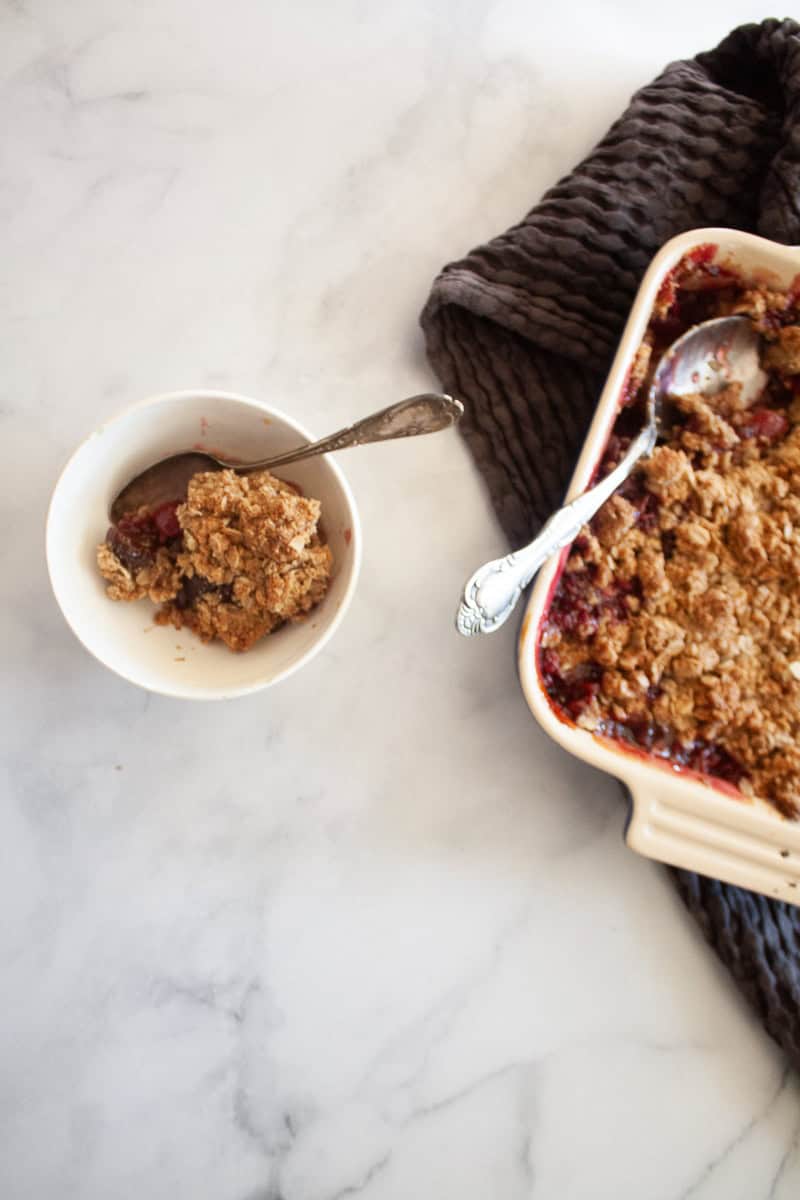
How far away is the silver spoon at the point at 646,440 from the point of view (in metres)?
0.84

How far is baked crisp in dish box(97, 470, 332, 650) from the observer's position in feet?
2.88

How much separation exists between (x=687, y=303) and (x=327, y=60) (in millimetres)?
511

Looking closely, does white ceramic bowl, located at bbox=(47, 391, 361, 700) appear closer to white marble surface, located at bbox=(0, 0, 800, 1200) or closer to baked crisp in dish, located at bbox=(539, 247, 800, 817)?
white marble surface, located at bbox=(0, 0, 800, 1200)

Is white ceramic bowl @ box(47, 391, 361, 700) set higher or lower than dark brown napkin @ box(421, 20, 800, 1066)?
lower

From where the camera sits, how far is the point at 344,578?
2.96 feet

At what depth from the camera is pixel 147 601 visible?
0.95 meters

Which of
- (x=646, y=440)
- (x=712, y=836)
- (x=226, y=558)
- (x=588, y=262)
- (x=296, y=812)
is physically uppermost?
(x=588, y=262)

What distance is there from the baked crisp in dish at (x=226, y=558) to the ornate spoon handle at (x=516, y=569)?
163 millimetres

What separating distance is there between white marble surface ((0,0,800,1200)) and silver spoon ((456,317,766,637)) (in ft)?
0.56

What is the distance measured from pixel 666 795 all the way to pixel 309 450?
0.47 metres

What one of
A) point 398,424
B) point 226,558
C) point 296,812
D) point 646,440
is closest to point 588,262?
point 646,440

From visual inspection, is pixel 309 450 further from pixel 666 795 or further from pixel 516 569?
pixel 666 795

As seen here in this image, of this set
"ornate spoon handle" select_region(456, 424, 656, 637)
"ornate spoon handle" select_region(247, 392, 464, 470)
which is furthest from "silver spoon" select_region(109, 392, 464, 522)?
"ornate spoon handle" select_region(456, 424, 656, 637)

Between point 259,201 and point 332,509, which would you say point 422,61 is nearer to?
point 259,201
